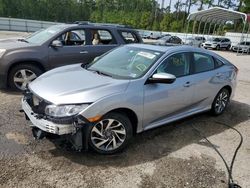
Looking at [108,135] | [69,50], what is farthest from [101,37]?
[108,135]

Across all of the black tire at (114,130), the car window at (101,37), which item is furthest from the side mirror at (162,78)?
the car window at (101,37)

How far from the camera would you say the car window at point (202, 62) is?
17.1 ft

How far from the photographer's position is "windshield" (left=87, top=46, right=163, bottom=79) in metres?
4.38

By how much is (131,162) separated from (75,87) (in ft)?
4.18

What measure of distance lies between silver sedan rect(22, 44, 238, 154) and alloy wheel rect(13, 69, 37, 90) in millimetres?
2160

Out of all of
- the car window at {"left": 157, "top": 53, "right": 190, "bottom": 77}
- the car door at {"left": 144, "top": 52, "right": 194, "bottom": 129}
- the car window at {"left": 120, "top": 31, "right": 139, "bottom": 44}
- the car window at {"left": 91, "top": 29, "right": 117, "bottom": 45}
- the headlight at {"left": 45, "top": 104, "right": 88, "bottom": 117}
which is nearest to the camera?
the headlight at {"left": 45, "top": 104, "right": 88, "bottom": 117}

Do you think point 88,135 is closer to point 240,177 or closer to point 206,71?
point 240,177

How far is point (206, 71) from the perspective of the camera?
5.39m

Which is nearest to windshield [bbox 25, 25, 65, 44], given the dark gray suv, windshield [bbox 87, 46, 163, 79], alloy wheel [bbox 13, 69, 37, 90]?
the dark gray suv

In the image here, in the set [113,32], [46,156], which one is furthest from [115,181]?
[113,32]

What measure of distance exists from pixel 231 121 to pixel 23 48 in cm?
488

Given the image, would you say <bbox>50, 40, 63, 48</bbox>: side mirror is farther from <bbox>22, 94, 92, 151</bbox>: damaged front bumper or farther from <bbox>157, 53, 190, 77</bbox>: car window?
<bbox>22, 94, 92, 151</bbox>: damaged front bumper

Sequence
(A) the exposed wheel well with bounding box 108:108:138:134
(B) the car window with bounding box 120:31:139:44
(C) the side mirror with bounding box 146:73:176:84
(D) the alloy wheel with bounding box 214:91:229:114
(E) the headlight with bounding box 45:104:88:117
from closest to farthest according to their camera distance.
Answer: (E) the headlight with bounding box 45:104:88:117 < (A) the exposed wheel well with bounding box 108:108:138:134 < (C) the side mirror with bounding box 146:73:176:84 < (D) the alloy wheel with bounding box 214:91:229:114 < (B) the car window with bounding box 120:31:139:44

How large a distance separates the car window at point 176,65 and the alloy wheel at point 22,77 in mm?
3509
